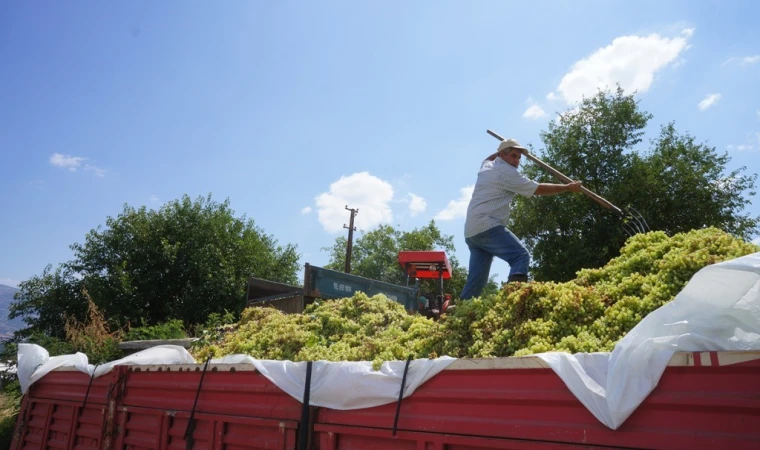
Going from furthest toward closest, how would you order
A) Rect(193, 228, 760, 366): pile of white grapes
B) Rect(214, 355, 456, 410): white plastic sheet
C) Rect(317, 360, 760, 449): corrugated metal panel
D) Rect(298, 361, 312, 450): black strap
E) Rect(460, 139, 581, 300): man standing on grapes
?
Rect(460, 139, 581, 300): man standing on grapes < Rect(298, 361, 312, 450): black strap < Rect(193, 228, 760, 366): pile of white grapes < Rect(214, 355, 456, 410): white plastic sheet < Rect(317, 360, 760, 449): corrugated metal panel

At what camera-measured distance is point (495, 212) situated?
5023 millimetres

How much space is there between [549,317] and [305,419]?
5.65 ft

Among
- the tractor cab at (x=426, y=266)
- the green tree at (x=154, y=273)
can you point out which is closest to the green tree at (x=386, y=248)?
the green tree at (x=154, y=273)

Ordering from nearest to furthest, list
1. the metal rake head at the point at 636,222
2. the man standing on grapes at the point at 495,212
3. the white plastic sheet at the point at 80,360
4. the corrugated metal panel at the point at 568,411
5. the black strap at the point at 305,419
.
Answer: the corrugated metal panel at the point at 568,411, the black strap at the point at 305,419, the man standing on grapes at the point at 495,212, the white plastic sheet at the point at 80,360, the metal rake head at the point at 636,222

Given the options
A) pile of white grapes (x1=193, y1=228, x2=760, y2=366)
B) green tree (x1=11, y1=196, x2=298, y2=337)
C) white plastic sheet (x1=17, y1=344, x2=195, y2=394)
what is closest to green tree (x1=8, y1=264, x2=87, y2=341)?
green tree (x1=11, y1=196, x2=298, y2=337)

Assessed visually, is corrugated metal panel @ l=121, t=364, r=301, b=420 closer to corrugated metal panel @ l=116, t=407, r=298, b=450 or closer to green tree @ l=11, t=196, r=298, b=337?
corrugated metal panel @ l=116, t=407, r=298, b=450

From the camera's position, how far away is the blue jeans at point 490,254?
4.77 meters

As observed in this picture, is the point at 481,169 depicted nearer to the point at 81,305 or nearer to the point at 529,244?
the point at 529,244

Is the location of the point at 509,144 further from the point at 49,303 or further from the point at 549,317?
the point at 49,303

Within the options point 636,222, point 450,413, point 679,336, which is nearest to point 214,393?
point 450,413

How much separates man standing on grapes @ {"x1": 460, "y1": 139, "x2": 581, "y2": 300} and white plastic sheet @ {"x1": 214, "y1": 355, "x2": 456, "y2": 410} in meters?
1.92

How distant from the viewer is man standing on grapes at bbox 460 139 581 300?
16.1 ft

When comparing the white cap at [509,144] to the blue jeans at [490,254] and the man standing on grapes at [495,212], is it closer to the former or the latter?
the man standing on grapes at [495,212]

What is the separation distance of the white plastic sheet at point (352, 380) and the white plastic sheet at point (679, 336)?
0.86 meters
